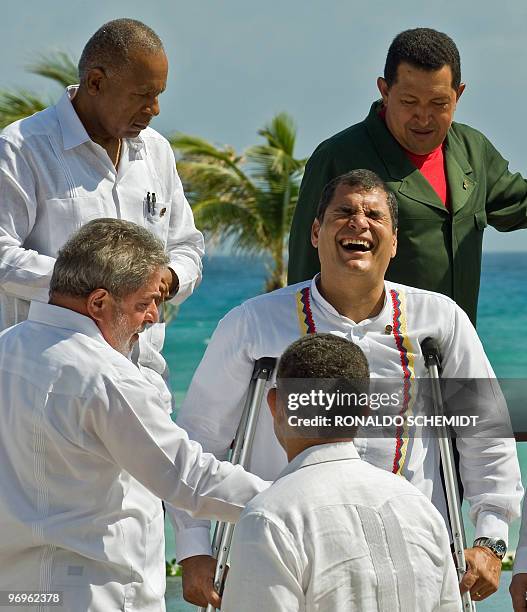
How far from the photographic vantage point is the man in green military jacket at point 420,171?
5574mm

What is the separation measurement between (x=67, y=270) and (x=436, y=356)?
144 centimetres

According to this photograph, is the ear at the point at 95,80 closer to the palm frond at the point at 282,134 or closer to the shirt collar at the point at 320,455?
the shirt collar at the point at 320,455

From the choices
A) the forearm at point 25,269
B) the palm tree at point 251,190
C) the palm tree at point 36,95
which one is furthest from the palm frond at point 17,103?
the forearm at point 25,269

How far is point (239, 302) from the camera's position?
205 ft

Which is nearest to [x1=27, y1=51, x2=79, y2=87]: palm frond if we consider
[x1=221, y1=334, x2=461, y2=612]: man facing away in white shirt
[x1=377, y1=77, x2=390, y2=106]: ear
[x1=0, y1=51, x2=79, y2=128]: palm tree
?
[x1=0, y1=51, x2=79, y2=128]: palm tree

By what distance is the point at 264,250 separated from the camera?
28.2 metres

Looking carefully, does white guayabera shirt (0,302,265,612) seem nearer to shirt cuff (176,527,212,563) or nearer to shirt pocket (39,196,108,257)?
shirt cuff (176,527,212,563)

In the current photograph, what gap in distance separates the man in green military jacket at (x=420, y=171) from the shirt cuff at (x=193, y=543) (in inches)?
50.9

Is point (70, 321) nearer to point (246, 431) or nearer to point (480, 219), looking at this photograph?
point (246, 431)

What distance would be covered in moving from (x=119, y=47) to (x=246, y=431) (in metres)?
1.46

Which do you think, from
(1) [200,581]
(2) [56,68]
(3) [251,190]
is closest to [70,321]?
(1) [200,581]

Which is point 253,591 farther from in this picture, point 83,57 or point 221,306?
point 221,306

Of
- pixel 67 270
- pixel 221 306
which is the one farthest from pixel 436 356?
pixel 221 306

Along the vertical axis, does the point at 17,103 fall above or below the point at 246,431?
above
